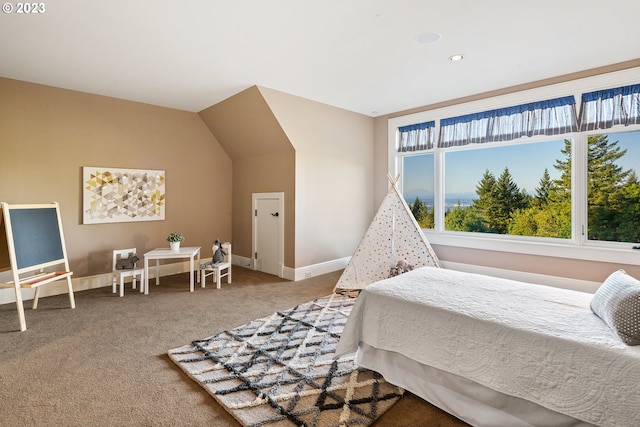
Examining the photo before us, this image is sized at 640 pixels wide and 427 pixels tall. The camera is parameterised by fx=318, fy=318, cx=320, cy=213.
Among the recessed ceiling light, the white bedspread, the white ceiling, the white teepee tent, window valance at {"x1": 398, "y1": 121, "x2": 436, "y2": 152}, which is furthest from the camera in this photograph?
window valance at {"x1": 398, "y1": 121, "x2": 436, "y2": 152}

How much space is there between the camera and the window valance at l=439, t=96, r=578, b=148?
378 cm

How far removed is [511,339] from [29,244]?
Result: 4.19 meters

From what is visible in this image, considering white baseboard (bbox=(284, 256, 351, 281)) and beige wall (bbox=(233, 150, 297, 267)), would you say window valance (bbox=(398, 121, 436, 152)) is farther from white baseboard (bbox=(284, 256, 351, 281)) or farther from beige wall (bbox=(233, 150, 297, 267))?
white baseboard (bbox=(284, 256, 351, 281))

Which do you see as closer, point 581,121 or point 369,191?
point 581,121

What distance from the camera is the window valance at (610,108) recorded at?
3.37m

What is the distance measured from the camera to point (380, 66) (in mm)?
3404

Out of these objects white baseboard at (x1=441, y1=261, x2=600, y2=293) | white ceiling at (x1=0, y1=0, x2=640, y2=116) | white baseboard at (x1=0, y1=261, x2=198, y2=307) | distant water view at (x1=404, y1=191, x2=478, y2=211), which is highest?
white ceiling at (x1=0, y1=0, x2=640, y2=116)

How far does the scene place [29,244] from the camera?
10.5 ft

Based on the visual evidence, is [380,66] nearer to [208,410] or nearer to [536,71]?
[536,71]

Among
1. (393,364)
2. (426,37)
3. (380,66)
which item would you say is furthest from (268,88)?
(393,364)

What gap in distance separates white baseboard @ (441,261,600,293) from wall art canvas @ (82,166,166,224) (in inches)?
175

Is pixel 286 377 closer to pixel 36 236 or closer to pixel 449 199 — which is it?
pixel 36 236

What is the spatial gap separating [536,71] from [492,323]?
10.9ft

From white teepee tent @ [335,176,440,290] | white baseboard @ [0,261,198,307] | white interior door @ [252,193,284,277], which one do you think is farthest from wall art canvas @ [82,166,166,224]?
white teepee tent @ [335,176,440,290]
